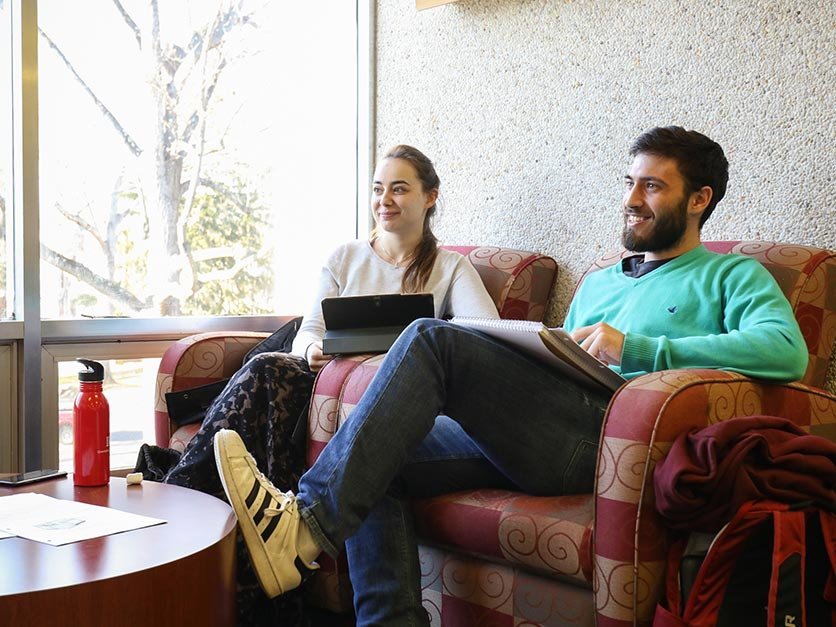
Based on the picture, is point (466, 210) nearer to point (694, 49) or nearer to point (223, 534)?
point (694, 49)

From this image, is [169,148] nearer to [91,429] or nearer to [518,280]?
[518,280]

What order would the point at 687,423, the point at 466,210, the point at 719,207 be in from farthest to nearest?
1. the point at 466,210
2. the point at 719,207
3. the point at 687,423

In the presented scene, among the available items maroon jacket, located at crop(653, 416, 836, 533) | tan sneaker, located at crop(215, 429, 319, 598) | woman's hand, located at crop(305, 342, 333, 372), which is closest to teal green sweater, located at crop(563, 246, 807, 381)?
maroon jacket, located at crop(653, 416, 836, 533)

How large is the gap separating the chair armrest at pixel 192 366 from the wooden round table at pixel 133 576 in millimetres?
971

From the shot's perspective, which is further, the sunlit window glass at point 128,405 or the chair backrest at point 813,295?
the sunlit window glass at point 128,405

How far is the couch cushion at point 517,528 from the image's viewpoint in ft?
5.11

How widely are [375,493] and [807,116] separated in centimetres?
131

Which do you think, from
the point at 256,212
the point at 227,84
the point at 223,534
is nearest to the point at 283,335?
the point at 256,212

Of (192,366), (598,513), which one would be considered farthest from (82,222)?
(598,513)

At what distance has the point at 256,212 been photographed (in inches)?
130

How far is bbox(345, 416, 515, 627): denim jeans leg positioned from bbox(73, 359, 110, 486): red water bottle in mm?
463

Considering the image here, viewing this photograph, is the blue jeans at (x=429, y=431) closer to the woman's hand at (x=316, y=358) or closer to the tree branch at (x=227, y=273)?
the woman's hand at (x=316, y=358)

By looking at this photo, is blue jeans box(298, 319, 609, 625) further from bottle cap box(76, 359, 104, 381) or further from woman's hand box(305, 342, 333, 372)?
woman's hand box(305, 342, 333, 372)

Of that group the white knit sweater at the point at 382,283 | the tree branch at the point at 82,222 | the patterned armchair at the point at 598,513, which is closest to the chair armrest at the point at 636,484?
the patterned armchair at the point at 598,513
